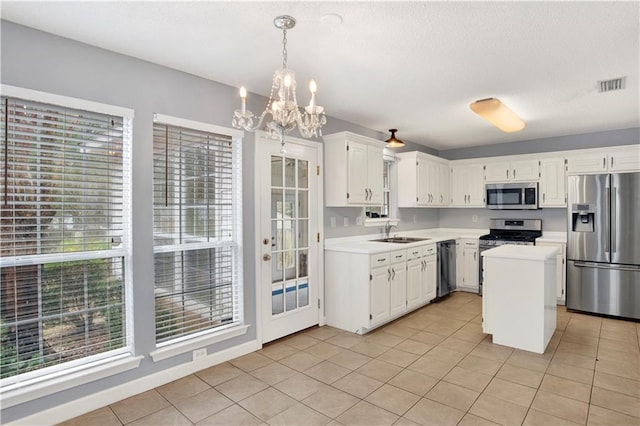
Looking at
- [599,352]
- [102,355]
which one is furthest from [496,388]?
[102,355]

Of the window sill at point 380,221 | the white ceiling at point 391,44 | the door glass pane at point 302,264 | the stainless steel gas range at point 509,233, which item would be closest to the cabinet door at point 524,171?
the stainless steel gas range at point 509,233

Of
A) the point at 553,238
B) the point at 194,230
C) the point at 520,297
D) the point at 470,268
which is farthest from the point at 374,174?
the point at 553,238

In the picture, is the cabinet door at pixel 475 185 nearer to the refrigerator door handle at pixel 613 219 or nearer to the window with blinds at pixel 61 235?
the refrigerator door handle at pixel 613 219

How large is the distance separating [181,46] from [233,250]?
175 cm

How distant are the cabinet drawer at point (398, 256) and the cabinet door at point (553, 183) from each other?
2.67 metres

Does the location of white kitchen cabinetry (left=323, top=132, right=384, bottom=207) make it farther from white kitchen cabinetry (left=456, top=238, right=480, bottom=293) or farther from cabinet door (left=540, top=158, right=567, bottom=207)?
cabinet door (left=540, top=158, right=567, bottom=207)

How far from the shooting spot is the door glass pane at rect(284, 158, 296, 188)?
3766mm

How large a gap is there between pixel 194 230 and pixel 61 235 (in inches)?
37.3

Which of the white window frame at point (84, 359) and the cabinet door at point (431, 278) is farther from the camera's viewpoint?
the cabinet door at point (431, 278)

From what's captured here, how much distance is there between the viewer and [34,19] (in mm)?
2119

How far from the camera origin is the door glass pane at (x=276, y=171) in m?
3.60

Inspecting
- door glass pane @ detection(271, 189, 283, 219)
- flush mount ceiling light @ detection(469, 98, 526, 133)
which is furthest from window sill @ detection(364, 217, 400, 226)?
flush mount ceiling light @ detection(469, 98, 526, 133)

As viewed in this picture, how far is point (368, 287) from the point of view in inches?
149

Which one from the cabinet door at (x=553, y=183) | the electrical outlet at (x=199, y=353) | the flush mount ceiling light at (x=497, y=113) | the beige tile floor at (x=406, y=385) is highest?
the flush mount ceiling light at (x=497, y=113)
